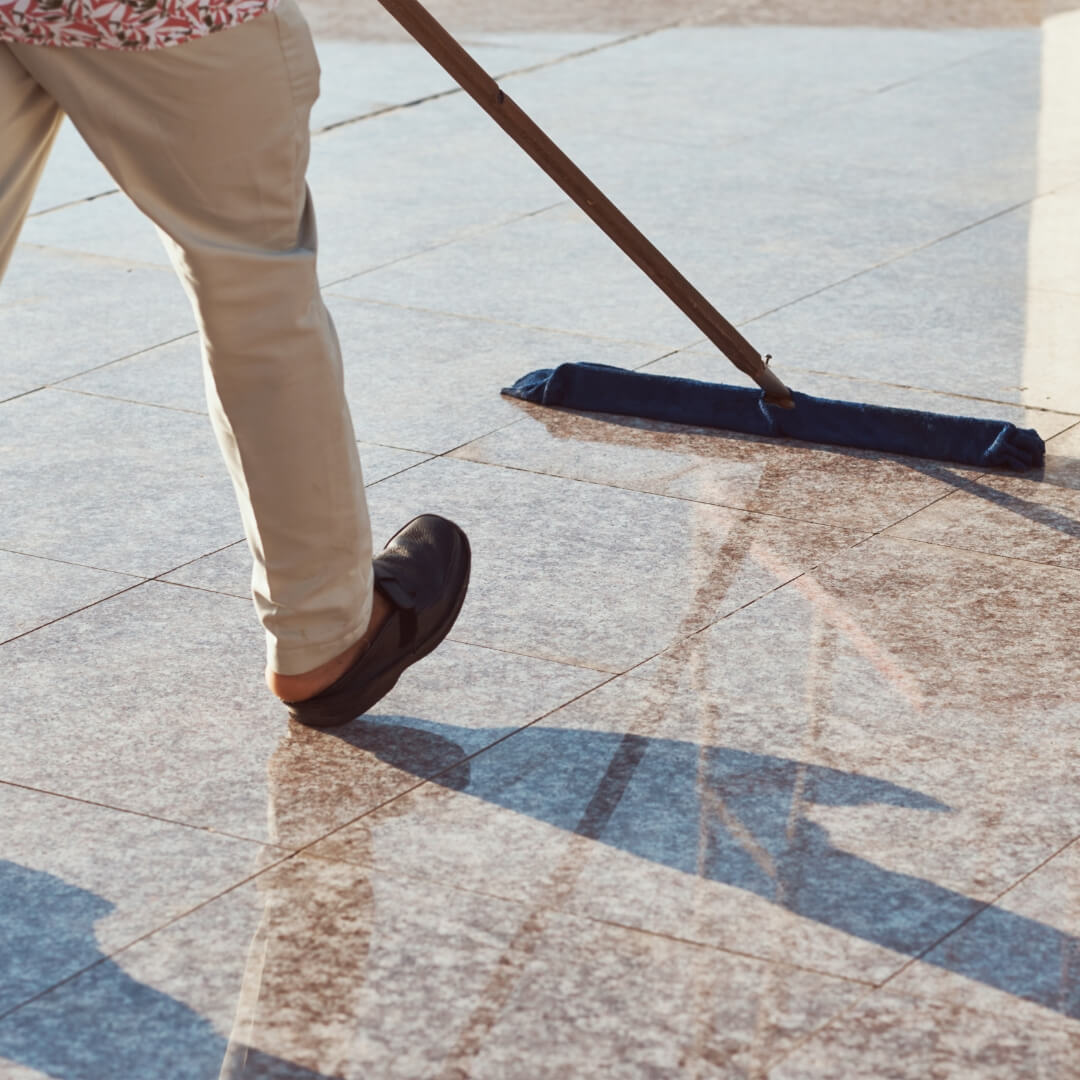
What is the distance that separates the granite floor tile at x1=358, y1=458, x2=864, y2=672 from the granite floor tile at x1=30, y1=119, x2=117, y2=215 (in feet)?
9.48

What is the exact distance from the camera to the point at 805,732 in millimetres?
3082

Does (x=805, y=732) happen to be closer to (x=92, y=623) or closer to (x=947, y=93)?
(x=92, y=623)

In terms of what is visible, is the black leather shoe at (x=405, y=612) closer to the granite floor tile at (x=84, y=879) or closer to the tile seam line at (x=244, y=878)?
the tile seam line at (x=244, y=878)

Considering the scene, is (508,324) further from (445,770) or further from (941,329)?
(445,770)

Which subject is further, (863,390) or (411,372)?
(411,372)

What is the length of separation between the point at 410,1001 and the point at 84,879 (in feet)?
1.77

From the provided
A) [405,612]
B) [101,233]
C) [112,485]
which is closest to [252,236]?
[405,612]

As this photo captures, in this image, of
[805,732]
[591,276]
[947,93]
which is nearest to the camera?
[805,732]

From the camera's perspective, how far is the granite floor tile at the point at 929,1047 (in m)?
2.27

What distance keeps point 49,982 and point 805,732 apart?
121 cm

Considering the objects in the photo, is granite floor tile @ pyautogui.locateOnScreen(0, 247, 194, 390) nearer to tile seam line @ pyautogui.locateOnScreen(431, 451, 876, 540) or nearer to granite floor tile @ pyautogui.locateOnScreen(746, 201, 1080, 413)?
tile seam line @ pyautogui.locateOnScreen(431, 451, 876, 540)

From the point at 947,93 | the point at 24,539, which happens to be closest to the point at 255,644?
the point at 24,539

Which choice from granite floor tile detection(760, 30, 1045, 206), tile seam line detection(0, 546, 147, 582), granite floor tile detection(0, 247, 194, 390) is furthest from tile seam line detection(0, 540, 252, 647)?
granite floor tile detection(760, 30, 1045, 206)

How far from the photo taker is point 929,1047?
2314 mm
